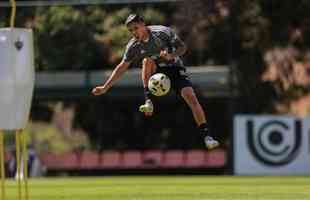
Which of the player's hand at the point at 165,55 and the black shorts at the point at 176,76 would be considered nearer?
the player's hand at the point at 165,55

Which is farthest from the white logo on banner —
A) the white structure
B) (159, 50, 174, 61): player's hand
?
the white structure

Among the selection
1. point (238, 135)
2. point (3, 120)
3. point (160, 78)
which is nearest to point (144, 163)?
point (238, 135)

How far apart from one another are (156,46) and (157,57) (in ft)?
1.00

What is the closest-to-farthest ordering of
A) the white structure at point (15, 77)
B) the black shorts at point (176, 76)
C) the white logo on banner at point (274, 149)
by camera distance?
the white structure at point (15, 77)
the black shorts at point (176, 76)
the white logo on banner at point (274, 149)

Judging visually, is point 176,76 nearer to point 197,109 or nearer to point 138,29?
point 197,109

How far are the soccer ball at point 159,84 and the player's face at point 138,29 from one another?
70 centimetres

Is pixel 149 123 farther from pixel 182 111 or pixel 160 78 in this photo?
pixel 160 78

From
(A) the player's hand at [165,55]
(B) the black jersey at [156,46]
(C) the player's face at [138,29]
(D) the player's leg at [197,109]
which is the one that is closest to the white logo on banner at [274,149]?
(D) the player's leg at [197,109]

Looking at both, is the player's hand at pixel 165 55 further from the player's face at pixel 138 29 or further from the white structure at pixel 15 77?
the white structure at pixel 15 77

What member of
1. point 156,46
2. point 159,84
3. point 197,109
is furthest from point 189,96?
point 156,46

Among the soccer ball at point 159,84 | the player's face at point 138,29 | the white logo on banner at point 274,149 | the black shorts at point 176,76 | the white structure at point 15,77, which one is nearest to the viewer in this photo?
the white structure at point 15,77

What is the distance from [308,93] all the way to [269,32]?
10.9ft

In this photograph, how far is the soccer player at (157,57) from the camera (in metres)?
15.0

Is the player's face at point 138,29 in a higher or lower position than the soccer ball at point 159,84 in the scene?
higher
